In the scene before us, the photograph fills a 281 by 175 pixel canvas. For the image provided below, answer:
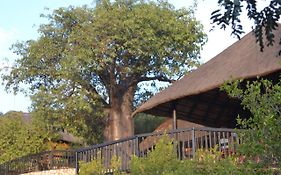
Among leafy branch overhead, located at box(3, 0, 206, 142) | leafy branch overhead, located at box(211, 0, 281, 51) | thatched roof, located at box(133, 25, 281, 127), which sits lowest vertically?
leafy branch overhead, located at box(211, 0, 281, 51)

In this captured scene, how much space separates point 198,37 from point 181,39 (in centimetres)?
155

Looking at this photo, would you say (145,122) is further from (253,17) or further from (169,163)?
(253,17)

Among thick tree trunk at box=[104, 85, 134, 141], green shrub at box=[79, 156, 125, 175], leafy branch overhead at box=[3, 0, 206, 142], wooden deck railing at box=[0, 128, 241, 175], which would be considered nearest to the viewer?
wooden deck railing at box=[0, 128, 241, 175]

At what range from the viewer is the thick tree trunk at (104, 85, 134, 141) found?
2556 cm

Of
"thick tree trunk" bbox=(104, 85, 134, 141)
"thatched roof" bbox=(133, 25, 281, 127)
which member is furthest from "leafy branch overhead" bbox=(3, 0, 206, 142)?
"thatched roof" bbox=(133, 25, 281, 127)

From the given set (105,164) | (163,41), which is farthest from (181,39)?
(105,164)

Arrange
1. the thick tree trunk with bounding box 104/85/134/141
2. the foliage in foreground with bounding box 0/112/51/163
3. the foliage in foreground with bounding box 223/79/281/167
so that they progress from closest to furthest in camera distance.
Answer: the foliage in foreground with bounding box 223/79/281/167 < the thick tree trunk with bounding box 104/85/134/141 < the foliage in foreground with bounding box 0/112/51/163

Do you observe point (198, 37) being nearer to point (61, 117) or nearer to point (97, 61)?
point (97, 61)

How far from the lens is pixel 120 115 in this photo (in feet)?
84.8

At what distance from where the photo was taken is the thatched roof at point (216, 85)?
12.5 meters

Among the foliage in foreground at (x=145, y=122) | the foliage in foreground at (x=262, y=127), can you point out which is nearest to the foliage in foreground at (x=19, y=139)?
the foliage in foreground at (x=145, y=122)

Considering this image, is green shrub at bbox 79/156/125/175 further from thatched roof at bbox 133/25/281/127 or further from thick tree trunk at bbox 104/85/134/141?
thick tree trunk at bbox 104/85/134/141

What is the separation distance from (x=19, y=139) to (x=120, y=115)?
566 centimetres

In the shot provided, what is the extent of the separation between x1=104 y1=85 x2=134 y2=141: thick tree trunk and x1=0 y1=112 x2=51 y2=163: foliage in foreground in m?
3.53
